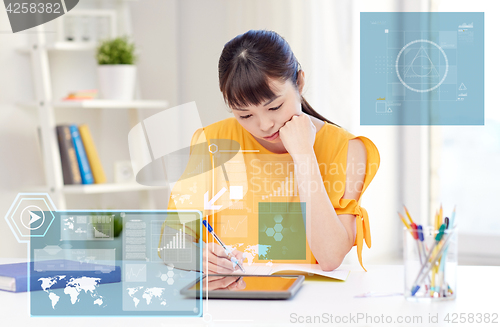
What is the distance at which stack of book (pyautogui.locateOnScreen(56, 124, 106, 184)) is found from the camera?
74.1 inches

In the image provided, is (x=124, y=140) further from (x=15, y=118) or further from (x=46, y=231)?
(x=46, y=231)

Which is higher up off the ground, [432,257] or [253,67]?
[253,67]

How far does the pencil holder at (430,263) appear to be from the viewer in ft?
2.24

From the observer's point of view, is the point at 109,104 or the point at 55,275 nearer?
the point at 55,275

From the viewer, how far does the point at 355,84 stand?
→ 5.80ft

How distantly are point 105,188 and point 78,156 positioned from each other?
160 millimetres

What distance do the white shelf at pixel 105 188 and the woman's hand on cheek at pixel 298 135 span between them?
105cm

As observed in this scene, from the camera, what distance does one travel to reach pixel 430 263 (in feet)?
2.25

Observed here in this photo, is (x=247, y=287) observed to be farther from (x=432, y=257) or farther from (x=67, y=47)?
(x=67, y=47)

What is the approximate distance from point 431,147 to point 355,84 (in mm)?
357

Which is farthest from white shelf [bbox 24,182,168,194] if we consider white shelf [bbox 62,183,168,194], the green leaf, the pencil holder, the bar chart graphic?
the pencil holder

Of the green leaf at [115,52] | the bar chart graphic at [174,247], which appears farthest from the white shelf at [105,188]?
the bar chart graphic at [174,247]
